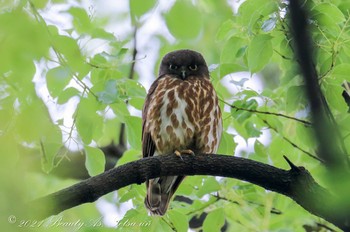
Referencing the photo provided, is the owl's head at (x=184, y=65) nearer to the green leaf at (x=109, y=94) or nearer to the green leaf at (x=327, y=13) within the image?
the green leaf at (x=109, y=94)

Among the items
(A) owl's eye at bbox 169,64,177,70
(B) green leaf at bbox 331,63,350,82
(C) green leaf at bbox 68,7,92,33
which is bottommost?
(B) green leaf at bbox 331,63,350,82

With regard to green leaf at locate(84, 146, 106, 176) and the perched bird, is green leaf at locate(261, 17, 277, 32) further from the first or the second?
green leaf at locate(84, 146, 106, 176)

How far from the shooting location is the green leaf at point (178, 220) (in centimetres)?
376

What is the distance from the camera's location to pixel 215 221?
408 centimetres

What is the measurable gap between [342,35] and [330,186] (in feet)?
8.76

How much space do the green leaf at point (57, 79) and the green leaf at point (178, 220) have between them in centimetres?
111

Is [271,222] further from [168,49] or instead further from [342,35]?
[168,49]

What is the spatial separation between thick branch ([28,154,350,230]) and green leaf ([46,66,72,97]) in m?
0.57

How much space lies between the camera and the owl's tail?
4164 mm

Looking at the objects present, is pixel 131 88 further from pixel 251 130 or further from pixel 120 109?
pixel 251 130

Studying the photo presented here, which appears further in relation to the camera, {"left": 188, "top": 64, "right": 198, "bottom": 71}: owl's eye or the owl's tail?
{"left": 188, "top": 64, "right": 198, "bottom": 71}: owl's eye

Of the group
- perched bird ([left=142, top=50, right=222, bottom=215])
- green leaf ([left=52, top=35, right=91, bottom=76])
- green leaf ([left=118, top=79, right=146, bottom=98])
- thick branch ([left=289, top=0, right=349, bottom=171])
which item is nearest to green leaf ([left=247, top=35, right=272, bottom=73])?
green leaf ([left=118, top=79, right=146, bottom=98])

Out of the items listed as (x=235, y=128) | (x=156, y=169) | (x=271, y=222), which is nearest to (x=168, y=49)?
(x=235, y=128)

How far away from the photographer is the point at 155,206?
13.7 feet
